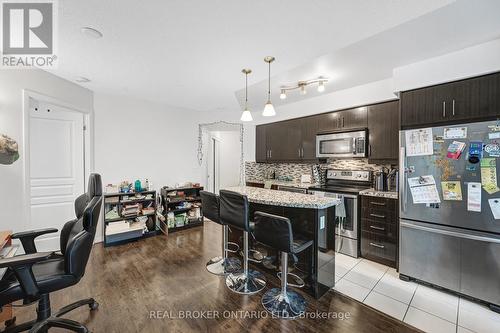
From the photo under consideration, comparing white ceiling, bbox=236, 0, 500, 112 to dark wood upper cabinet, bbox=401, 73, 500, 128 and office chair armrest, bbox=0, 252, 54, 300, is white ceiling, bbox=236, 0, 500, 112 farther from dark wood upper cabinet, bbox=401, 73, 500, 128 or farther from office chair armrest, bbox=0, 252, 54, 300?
office chair armrest, bbox=0, 252, 54, 300

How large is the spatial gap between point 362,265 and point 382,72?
2.60m

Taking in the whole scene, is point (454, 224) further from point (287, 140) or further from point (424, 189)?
point (287, 140)

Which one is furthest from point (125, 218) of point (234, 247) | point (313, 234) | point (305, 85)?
point (305, 85)

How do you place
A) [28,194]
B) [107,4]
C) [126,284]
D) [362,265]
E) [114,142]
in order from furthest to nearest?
1. [114,142]
2. [362,265]
3. [28,194]
4. [126,284]
5. [107,4]

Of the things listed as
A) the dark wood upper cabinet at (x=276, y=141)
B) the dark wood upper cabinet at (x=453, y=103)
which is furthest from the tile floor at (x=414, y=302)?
the dark wood upper cabinet at (x=276, y=141)

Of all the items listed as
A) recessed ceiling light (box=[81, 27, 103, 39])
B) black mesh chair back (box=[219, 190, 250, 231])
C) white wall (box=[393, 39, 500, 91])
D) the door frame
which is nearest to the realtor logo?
recessed ceiling light (box=[81, 27, 103, 39])

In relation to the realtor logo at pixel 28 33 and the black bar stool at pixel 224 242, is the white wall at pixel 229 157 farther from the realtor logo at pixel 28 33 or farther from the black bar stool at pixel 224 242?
the realtor logo at pixel 28 33

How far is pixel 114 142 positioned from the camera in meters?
3.86

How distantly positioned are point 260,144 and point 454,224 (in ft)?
11.7

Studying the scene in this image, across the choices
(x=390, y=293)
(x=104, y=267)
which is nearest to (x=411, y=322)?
(x=390, y=293)

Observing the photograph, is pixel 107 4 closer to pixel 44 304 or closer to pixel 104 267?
pixel 44 304

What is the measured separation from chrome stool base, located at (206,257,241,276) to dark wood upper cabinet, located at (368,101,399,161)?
252 cm

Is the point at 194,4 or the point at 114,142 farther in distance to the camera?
the point at 114,142

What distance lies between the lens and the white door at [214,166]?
5.22 m
